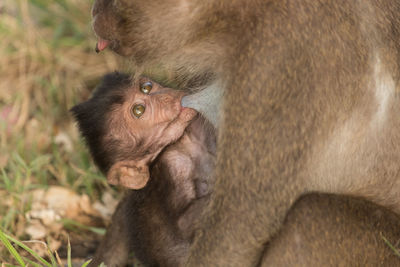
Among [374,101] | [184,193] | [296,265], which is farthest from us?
[184,193]

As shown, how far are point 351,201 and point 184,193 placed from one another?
98 cm

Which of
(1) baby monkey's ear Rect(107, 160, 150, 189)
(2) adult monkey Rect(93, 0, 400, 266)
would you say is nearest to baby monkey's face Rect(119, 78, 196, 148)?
(1) baby monkey's ear Rect(107, 160, 150, 189)

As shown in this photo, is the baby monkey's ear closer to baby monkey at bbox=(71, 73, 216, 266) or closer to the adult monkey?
baby monkey at bbox=(71, 73, 216, 266)

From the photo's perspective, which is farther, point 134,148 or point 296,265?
point 134,148

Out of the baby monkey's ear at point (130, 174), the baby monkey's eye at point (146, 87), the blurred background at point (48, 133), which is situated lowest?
the blurred background at point (48, 133)

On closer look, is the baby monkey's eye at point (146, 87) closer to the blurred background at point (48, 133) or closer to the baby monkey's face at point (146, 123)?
the baby monkey's face at point (146, 123)

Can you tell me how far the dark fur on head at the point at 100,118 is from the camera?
3484 mm

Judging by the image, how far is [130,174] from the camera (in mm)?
3406

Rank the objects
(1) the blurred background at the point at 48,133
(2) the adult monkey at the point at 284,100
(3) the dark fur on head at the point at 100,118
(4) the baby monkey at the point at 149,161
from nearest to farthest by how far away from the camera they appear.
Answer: (2) the adult monkey at the point at 284,100 → (4) the baby monkey at the point at 149,161 → (3) the dark fur on head at the point at 100,118 → (1) the blurred background at the point at 48,133

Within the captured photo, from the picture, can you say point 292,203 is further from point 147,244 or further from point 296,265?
point 147,244

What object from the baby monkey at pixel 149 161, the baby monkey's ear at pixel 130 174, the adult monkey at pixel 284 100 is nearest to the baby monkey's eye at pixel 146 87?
the baby monkey at pixel 149 161

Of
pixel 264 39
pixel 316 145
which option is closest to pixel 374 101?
pixel 316 145

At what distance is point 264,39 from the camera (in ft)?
8.53

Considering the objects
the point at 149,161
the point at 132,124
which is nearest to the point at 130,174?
the point at 149,161
